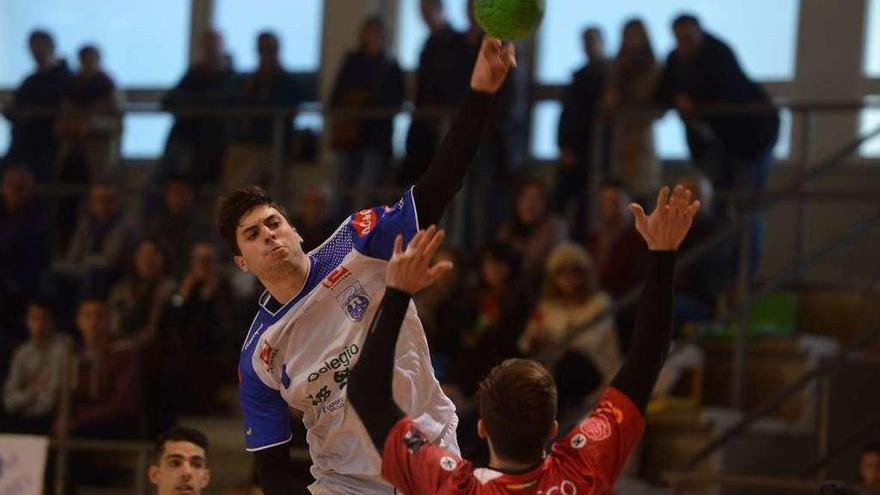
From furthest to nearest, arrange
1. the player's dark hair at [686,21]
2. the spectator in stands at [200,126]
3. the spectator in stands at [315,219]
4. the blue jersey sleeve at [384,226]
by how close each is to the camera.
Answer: the spectator in stands at [200,126] → the spectator in stands at [315,219] → the player's dark hair at [686,21] → the blue jersey sleeve at [384,226]

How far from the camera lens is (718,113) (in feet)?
33.5

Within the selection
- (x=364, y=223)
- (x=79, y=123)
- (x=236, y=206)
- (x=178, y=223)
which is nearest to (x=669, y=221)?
(x=364, y=223)

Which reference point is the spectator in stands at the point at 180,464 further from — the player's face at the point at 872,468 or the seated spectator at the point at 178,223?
the seated spectator at the point at 178,223

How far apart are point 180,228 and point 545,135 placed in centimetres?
311

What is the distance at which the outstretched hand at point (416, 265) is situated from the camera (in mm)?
3791

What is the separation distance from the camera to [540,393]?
3.87 m

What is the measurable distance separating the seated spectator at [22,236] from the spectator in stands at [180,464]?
5316mm

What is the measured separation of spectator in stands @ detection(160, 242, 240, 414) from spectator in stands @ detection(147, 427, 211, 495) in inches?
139

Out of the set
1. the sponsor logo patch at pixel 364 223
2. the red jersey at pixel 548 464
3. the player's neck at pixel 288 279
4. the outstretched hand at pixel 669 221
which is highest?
the outstretched hand at pixel 669 221

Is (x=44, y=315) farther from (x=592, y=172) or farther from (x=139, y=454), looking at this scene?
(x=592, y=172)

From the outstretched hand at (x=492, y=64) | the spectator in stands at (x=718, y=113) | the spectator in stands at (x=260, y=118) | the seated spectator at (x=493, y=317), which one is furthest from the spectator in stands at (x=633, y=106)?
the outstretched hand at (x=492, y=64)

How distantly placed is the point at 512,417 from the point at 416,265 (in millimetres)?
439

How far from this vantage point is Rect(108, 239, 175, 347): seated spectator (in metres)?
10.7

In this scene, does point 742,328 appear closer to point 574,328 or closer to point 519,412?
point 574,328
